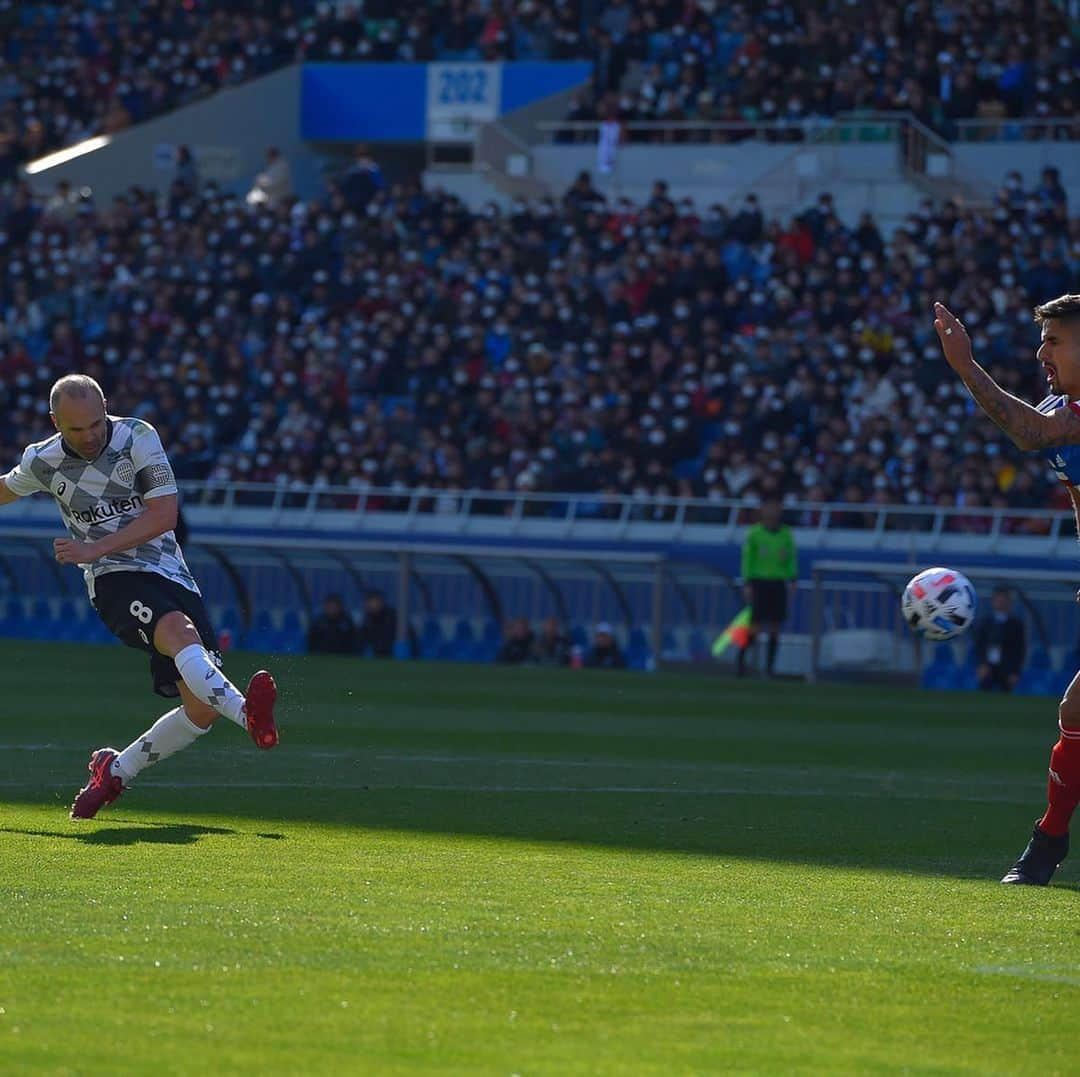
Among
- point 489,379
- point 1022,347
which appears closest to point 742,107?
point 489,379

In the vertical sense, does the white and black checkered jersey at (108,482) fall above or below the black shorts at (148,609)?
above

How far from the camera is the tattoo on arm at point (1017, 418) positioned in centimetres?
726

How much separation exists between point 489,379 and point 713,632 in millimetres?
7162

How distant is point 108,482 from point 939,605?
441 cm

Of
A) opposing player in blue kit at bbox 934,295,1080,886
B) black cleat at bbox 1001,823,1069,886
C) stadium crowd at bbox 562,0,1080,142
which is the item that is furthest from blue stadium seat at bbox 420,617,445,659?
black cleat at bbox 1001,823,1069,886

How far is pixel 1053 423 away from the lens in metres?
7.39

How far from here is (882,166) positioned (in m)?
33.5

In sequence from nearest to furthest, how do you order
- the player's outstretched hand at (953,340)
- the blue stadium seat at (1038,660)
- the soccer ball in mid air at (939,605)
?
the player's outstretched hand at (953,340) < the soccer ball in mid air at (939,605) < the blue stadium seat at (1038,660)

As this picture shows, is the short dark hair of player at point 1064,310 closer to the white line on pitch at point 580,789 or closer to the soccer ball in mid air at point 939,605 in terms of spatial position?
the soccer ball in mid air at point 939,605

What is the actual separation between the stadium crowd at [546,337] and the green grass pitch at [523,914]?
1421 centimetres

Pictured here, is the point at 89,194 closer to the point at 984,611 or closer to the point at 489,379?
the point at 489,379

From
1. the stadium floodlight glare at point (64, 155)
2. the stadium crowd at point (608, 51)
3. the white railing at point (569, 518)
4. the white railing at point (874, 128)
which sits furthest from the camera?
the stadium floodlight glare at point (64, 155)

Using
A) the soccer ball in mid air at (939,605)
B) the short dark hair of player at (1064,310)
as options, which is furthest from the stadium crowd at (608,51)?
the short dark hair of player at (1064,310)

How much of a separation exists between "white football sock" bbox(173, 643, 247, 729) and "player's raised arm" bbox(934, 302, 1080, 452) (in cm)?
335
